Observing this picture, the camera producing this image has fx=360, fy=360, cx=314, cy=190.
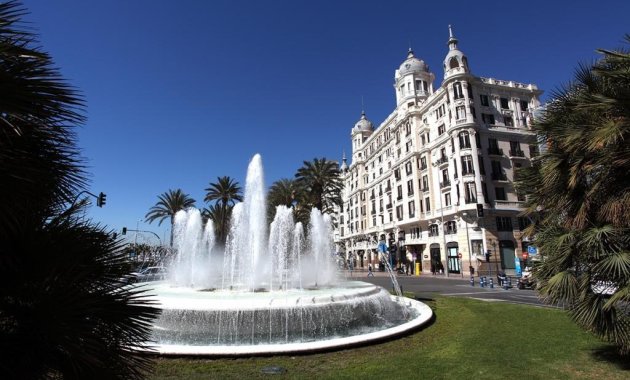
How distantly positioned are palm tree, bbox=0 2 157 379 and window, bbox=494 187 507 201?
1907 inches

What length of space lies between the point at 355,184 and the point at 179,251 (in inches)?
2403

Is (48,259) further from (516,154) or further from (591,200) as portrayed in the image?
(516,154)

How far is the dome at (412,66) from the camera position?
200ft

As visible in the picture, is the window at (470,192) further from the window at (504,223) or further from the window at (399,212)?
the window at (399,212)

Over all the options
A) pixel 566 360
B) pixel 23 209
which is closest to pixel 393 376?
pixel 566 360

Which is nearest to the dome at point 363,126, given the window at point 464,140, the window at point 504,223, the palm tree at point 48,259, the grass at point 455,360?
the window at point 464,140

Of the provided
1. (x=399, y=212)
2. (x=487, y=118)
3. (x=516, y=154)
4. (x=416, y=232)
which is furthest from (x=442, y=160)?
(x=399, y=212)

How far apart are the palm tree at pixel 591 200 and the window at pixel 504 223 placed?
4028cm

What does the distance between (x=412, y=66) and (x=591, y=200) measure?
59.9 meters

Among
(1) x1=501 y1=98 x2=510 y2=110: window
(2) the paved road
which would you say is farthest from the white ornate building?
(2) the paved road

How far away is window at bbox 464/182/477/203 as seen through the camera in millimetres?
43519

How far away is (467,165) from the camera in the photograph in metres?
44.8

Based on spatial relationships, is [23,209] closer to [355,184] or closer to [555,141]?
[555,141]

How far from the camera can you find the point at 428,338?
9.91 metres
